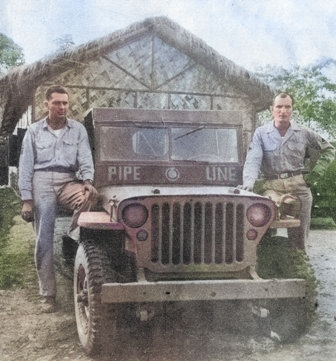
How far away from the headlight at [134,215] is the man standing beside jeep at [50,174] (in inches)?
34.7

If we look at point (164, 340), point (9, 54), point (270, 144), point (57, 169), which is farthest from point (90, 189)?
point (270, 144)

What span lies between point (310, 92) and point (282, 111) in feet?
2.00

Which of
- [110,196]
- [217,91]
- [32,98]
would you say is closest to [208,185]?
[110,196]

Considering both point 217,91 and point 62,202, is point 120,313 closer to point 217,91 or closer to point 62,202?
point 62,202

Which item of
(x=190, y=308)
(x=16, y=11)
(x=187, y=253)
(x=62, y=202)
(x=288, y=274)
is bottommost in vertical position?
(x=190, y=308)

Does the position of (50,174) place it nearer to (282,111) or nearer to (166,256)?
(166,256)

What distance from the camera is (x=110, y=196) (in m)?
3.12

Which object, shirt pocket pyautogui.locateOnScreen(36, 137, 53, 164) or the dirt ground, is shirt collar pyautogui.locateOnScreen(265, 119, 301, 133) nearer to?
the dirt ground

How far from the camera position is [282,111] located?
11.6 ft

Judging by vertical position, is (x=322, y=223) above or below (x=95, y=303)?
above

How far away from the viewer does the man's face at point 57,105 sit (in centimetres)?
346

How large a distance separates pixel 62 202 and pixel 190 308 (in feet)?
4.08

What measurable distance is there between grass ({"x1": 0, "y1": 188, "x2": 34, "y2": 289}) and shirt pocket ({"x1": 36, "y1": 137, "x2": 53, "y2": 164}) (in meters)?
0.85

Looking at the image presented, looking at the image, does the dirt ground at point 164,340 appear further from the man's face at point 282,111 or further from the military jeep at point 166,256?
the man's face at point 282,111
